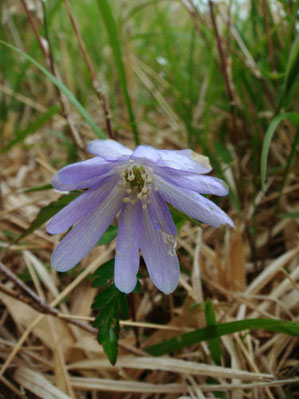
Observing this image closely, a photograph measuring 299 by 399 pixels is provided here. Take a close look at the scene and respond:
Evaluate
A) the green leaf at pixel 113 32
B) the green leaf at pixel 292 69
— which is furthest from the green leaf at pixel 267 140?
the green leaf at pixel 113 32

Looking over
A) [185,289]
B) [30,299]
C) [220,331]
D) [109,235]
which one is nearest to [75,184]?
[109,235]

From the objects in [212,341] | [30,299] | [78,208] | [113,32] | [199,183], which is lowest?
[212,341]

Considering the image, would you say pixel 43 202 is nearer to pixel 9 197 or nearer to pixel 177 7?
pixel 9 197

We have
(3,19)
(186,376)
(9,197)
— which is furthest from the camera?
(3,19)

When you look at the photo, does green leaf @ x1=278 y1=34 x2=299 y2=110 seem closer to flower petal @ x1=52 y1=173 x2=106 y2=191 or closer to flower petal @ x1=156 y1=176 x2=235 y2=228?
flower petal @ x1=156 y1=176 x2=235 y2=228

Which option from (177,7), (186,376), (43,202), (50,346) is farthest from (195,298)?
(177,7)

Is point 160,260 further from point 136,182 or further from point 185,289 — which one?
point 185,289
